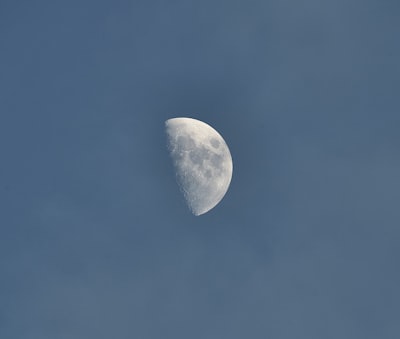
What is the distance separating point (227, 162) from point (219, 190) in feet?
20.0

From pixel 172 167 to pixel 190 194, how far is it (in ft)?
21.9

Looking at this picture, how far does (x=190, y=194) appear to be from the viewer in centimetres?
13925

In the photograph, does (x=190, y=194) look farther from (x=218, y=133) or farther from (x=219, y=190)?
(x=218, y=133)

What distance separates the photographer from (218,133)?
147m

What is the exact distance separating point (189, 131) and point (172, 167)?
26.7 feet

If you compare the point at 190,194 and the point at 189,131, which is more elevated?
the point at 189,131

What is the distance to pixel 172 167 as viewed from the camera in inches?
5522

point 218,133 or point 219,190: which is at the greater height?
point 218,133

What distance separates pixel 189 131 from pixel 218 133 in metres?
9.02

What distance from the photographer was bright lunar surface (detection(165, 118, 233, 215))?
138750 millimetres

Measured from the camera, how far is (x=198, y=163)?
139250 millimetres

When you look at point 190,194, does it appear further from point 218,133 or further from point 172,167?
point 218,133

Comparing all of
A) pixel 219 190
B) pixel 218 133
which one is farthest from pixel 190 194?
pixel 218 133

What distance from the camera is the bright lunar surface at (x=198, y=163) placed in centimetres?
13875
